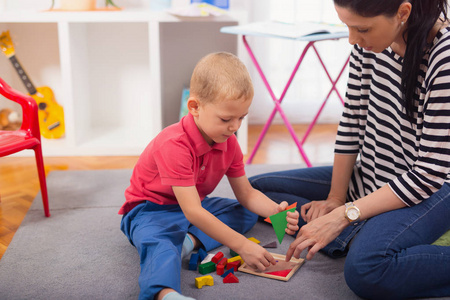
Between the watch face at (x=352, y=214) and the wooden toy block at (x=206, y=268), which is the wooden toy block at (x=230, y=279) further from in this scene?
the watch face at (x=352, y=214)

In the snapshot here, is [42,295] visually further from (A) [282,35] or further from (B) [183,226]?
(A) [282,35]

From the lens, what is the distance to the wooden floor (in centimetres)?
199

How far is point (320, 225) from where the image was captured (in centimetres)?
139

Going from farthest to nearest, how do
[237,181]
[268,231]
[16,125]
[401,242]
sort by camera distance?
[16,125] → [268,231] → [237,181] → [401,242]

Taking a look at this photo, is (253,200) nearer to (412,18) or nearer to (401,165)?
(401,165)

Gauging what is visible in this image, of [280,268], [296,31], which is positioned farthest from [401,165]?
[296,31]

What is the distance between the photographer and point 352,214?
4.48 ft

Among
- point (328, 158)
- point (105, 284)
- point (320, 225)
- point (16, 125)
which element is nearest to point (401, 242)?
point (320, 225)

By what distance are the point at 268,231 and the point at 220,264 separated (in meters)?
0.35

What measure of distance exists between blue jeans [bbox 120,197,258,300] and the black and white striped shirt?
1.28 ft

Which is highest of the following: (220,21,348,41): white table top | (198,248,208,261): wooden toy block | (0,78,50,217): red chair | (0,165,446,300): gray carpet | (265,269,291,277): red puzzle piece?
(220,21,348,41): white table top

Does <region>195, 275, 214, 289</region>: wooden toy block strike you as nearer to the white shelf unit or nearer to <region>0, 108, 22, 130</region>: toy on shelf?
the white shelf unit

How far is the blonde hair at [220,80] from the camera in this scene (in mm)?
1357

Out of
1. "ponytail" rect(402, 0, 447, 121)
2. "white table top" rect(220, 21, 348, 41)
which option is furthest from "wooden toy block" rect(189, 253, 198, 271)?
"white table top" rect(220, 21, 348, 41)
